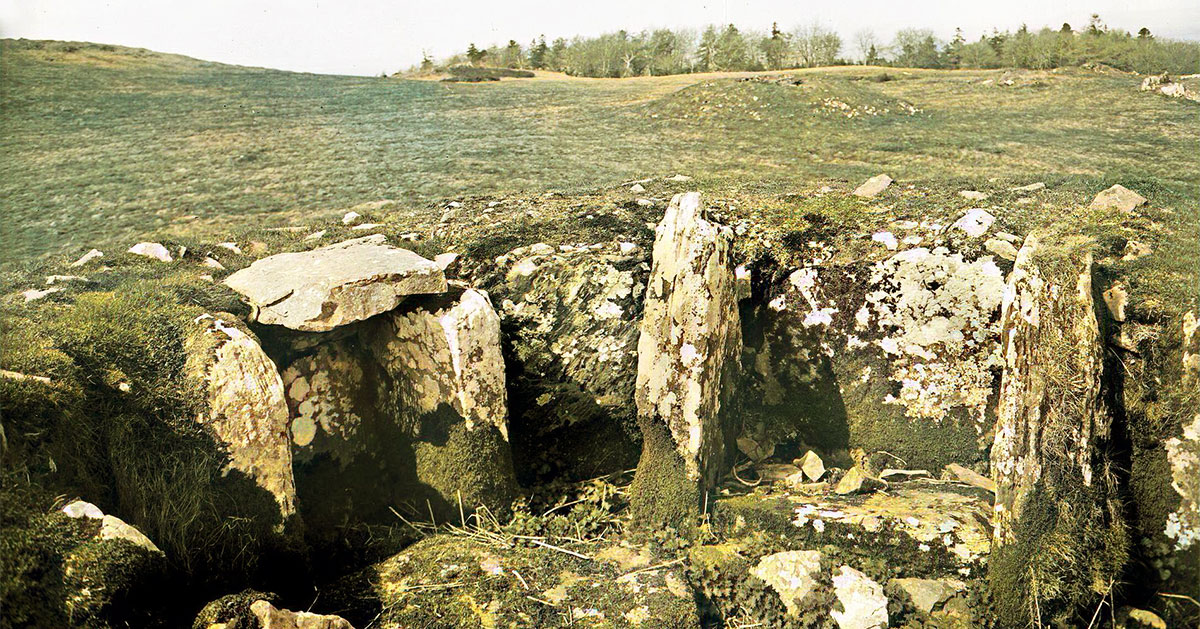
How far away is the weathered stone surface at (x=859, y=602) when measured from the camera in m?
4.57

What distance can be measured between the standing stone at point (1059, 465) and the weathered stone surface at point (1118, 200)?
153 centimetres

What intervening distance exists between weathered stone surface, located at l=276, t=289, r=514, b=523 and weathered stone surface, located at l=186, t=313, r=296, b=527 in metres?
0.40

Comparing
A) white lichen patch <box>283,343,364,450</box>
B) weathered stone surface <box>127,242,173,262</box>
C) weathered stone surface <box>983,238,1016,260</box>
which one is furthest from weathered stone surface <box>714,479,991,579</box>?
weathered stone surface <box>127,242,173,262</box>

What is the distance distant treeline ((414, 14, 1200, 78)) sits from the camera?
20.5 ft

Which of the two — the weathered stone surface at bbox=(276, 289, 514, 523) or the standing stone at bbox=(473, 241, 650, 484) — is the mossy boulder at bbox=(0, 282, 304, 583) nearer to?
the weathered stone surface at bbox=(276, 289, 514, 523)

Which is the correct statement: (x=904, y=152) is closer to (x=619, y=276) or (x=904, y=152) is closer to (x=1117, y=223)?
(x=1117, y=223)

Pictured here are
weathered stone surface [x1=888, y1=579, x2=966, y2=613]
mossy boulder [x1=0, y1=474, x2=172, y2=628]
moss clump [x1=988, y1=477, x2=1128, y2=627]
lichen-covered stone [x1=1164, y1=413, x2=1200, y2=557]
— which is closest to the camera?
mossy boulder [x1=0, y1=474, x2=172, y2=628]

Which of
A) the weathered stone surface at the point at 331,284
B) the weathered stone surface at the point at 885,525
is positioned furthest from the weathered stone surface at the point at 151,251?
the weathered stone surface at the point at 885,525

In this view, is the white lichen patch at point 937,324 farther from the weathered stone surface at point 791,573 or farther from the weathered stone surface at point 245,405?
the weathered stone surface at point 245,405

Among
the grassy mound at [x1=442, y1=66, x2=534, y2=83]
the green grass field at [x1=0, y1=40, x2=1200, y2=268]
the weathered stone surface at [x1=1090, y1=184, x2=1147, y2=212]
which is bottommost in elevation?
the weathered stone surface at [x1=1090, y1=184, x2=1147, y2=212]

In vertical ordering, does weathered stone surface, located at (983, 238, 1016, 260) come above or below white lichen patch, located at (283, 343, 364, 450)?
above

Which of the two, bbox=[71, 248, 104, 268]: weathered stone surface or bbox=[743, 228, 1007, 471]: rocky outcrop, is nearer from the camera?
bbox=[71, 248, 104, 268]: weathered stone surface

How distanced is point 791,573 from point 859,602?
0.43 m

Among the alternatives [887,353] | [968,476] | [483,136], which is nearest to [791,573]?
[968,476]
